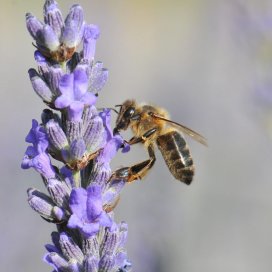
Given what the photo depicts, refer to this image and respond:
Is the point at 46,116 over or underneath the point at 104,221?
over

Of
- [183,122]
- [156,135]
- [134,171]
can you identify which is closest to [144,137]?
[156,135]

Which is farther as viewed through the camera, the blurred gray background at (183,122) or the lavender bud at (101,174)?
the blurred gray background at (183,122)

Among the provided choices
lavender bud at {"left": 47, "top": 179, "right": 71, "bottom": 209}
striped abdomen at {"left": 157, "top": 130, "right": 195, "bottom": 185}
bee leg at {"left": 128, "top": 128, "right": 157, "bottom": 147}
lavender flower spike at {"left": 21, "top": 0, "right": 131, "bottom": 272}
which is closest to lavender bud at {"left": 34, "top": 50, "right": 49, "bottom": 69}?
lavender flower spike at {"left": 21, "top": 0, "right": 131, "bottom": 272}

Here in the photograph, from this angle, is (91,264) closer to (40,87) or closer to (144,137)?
(40,87)

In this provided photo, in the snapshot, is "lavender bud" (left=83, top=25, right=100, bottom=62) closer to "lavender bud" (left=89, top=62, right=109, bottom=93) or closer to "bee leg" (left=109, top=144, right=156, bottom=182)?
"lavender bud" (left=89, top=62, right=109, bottom=93)

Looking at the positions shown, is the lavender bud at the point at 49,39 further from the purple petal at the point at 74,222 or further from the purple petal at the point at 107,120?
the purple petal at the point at 74,222

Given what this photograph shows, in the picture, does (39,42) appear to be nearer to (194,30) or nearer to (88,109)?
(88,109)

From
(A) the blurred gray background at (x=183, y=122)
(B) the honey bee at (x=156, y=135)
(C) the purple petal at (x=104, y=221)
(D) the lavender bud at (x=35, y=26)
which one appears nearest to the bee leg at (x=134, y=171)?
(B) the honey bee at (x=156, y=135)
